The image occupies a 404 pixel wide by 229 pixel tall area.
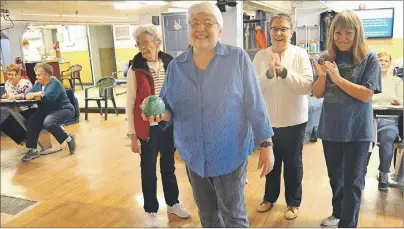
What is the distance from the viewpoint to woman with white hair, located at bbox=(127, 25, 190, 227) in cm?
164

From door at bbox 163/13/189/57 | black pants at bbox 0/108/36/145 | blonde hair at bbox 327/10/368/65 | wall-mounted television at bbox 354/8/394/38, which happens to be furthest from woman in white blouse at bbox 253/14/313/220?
wall-mounted television at bbox 354/8/394/38

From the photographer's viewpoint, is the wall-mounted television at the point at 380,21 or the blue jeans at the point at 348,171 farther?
the wall-mounted television at the point at 380,21

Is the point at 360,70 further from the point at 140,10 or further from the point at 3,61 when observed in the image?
the point at 3,61

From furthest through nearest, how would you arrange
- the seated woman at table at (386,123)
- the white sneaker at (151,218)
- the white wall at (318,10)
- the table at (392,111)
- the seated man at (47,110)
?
the white wall at (318,10) < the seated man at (47,110) < the seated woman at table at (386,123) < the table at (392,111) < the white sneaker at (151,218)

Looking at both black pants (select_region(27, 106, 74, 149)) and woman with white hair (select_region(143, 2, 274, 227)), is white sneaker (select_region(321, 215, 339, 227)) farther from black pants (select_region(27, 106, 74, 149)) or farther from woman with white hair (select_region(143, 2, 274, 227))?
black pants (select_region(27, 106, 74, 149))

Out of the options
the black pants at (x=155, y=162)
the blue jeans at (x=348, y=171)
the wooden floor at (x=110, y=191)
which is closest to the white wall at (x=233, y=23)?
the wooden floor at (x=110, y=191)

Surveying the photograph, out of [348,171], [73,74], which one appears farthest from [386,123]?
A: [73,74]

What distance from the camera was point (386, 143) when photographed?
7.31 feet

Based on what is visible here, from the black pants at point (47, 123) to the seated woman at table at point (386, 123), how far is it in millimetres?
2595

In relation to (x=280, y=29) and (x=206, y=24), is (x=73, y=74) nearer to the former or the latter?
(x=280, y=29)

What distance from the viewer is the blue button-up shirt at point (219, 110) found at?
1130 mm

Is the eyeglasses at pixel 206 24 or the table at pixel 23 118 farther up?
the eyeglasses at pixel 206 24

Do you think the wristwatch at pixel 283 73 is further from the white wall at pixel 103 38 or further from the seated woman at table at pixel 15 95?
the seated woman at table at pixel 15 95

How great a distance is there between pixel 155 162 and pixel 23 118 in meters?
1.87
